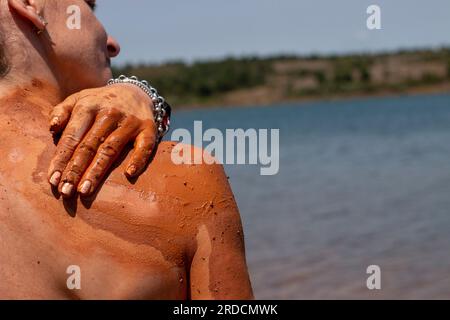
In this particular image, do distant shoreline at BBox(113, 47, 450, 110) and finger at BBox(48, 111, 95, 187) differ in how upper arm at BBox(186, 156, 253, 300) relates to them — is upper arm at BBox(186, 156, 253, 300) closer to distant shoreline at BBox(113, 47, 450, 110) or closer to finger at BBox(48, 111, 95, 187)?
finger at BBox(48, 111, 95, 187)

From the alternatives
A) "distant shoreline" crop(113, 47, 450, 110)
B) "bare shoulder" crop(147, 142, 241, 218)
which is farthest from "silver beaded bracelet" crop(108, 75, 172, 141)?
"distant shoreline" crop(113, 47, 450, 110)

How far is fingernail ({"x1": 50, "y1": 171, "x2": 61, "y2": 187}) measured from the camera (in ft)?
5.93

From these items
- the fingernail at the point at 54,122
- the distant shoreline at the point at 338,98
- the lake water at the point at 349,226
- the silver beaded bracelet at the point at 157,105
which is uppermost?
the distant shoreline at the point at 338,98

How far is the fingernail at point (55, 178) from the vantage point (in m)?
1.81

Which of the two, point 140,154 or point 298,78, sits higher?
point 298,78

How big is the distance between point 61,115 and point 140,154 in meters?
0.23

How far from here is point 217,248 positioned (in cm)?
187

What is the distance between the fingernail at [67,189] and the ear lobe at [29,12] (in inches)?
16.5

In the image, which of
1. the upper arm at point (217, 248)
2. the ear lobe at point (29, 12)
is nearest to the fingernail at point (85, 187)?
the upper arm at point (217, 248)

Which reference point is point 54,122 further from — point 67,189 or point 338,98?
point 338,98

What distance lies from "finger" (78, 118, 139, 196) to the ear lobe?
0.32 meters

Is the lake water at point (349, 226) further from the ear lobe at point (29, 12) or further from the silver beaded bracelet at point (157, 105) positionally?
the ear lobe at point (29, 12)

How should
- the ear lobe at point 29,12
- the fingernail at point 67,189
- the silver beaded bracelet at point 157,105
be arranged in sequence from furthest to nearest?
1. the silver beaded bracelet at point 157,105
2. the ear lobe at point 29,12
3. the fingernail at point 67,189

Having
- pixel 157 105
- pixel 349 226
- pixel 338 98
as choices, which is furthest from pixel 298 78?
pixel 157 105
